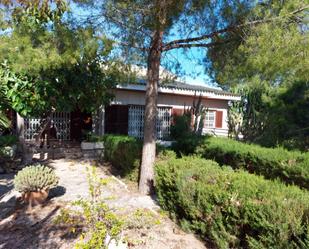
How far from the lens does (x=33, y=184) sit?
6.13 meters

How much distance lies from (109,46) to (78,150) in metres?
6.83

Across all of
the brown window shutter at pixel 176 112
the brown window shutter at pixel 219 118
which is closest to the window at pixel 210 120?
the brown window shutter at pixel 219 118

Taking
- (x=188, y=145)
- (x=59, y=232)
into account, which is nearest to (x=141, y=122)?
(x=188, y=145)

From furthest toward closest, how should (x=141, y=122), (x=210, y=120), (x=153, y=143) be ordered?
(x=210, y=120) → (x=141, y=122) → (x=153, y=143)

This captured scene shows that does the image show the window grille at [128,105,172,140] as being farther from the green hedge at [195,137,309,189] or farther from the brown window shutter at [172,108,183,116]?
the green hedge at [195,137,309,189]

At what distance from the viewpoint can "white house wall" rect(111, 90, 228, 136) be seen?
48.3 ft

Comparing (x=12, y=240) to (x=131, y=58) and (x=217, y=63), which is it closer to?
(x=131, y=58)

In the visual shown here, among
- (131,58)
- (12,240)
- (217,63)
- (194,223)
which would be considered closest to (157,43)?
(131,58)

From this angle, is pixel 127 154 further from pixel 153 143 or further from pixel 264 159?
pixel 264 159

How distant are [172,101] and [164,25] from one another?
429 inches

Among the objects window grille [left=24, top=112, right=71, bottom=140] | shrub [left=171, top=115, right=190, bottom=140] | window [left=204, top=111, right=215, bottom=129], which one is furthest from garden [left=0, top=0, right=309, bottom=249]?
window [left=204, top=111, right=215, bottom=129]

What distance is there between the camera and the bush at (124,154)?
326 inches

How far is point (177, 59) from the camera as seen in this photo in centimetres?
855

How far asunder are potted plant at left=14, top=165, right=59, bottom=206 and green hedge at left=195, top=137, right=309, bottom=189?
460cm
